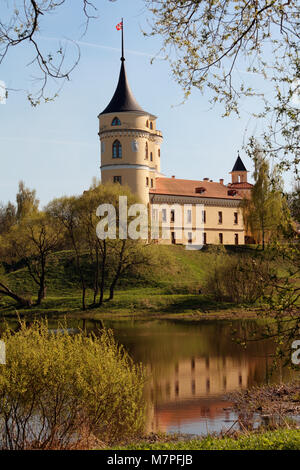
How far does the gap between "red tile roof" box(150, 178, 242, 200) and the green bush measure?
144ft

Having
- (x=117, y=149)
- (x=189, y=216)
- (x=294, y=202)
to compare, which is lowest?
(x=294, y=202)

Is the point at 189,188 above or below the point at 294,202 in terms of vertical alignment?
above

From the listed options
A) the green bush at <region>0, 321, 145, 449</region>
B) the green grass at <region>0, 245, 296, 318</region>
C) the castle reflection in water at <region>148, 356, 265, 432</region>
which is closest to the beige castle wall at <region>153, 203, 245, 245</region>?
the green grass at <region>0, 245, 296, 318</region>

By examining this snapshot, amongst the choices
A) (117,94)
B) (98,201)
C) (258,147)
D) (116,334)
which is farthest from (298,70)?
(117,94)

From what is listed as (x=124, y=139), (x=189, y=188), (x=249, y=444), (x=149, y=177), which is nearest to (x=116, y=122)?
(x=124, y=139)

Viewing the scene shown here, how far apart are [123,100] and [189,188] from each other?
12.6 metres

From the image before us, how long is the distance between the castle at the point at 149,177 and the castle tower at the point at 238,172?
775 cm

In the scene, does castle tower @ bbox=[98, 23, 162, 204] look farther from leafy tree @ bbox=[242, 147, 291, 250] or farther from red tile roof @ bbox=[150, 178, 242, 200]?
leafy tree @ bbox=[242, 147, 291, 250]

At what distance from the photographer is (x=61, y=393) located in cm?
974

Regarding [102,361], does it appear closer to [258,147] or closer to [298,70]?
[258,147]

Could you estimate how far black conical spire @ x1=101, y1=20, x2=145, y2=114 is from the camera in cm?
5016

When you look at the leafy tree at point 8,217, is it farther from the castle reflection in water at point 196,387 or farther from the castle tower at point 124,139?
the castle reflection in water at point 196,387

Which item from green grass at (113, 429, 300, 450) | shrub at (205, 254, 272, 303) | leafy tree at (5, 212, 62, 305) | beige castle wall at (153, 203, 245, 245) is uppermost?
beige castle wall at (153, 203, 245, 245)

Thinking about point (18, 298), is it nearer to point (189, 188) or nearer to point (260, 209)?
point (260, 209)
